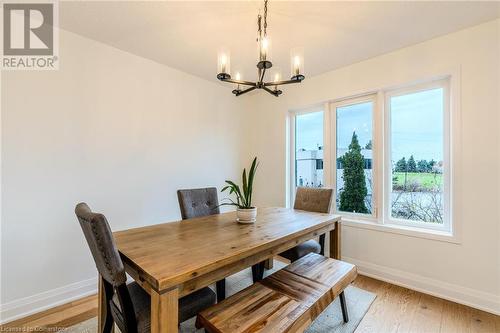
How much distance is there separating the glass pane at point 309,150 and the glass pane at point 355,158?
0.28 meters

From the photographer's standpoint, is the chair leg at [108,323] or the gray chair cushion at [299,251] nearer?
the chair leg at [108,323]

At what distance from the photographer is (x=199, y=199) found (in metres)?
2.44

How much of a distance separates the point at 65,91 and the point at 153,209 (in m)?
1.48

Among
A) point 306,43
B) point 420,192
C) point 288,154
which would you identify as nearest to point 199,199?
point 288,154

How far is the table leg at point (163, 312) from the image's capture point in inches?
39.8

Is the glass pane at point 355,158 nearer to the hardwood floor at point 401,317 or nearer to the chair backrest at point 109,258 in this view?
the hardwood floor at point 401,317

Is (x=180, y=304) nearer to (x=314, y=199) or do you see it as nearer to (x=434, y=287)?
(x=314, y=199)

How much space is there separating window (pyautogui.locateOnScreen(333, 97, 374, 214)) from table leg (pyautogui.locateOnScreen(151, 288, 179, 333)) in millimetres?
2553

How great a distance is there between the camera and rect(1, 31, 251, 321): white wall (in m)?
1.93

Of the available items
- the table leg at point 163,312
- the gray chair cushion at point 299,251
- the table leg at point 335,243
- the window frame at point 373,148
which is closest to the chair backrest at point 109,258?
the table leg at point 163,312

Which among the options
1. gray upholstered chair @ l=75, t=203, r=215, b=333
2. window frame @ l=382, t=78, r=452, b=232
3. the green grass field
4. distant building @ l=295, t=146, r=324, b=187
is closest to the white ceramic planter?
gray upholstered chair @ l=75, t=203, r=215, b=333

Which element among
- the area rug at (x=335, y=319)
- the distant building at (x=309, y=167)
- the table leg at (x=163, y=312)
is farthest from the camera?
the distant building at (x=309, y=167)

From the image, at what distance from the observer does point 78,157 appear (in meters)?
2.23

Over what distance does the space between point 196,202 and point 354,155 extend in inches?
80.9
